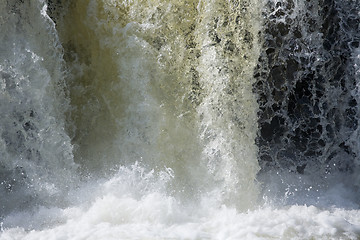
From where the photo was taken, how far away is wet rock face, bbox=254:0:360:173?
166 inches

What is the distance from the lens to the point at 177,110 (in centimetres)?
445

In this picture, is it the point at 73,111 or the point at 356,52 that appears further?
the point at 73,111

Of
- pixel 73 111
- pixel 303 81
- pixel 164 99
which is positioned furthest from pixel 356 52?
pixel 73 111

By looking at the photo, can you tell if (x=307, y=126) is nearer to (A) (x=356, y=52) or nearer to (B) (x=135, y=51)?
(A) (x=356, y=52)

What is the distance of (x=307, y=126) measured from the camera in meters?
4.55

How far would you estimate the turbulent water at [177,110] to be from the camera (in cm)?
422

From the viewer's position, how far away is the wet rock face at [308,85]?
4223 millimetres

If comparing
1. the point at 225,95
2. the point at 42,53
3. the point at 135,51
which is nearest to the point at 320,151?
the point at 225,95

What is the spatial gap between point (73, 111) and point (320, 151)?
85.1 inches

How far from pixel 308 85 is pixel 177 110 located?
1100 millimetres

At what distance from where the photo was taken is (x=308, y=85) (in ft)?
14.5

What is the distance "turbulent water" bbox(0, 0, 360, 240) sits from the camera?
4.22m

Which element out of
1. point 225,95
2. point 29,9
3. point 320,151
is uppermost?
point 29,9

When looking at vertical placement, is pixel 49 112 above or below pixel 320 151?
above
